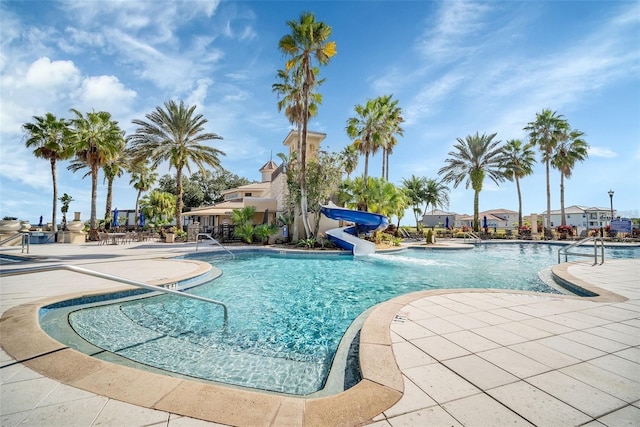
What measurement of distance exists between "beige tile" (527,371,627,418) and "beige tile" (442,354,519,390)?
212 mm

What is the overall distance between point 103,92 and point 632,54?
13222 millimetres

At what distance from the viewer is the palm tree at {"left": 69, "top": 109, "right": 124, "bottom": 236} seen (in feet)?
65.8

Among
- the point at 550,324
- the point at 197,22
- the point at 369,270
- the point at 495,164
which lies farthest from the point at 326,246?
the point at 495,164

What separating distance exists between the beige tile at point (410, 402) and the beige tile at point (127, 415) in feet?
5.36

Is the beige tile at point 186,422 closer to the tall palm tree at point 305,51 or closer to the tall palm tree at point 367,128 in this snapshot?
the tall palm tree at point 305,51

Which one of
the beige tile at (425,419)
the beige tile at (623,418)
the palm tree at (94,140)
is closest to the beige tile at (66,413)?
the beige tile at (425,419)

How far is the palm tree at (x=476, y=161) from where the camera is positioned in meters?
29.0

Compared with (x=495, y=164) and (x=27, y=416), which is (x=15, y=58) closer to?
(x=27, y=416)

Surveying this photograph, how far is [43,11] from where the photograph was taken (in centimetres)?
739

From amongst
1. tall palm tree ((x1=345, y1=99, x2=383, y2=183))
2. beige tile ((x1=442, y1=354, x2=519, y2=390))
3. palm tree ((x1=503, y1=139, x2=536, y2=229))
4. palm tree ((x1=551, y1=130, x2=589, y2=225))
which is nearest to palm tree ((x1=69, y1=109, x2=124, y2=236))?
tall palm tree ((x1=345, y1=99, x2=383, y2=183))

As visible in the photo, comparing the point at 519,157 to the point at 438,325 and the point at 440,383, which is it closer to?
the point at 438,325

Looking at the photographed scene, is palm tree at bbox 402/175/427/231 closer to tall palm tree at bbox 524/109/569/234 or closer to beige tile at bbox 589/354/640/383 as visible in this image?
tall palm tree at bbox 524/109/569/234

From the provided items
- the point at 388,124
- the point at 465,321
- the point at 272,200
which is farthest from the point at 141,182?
the point at 465,321

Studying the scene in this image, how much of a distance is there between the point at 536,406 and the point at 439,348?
3.43 ft
